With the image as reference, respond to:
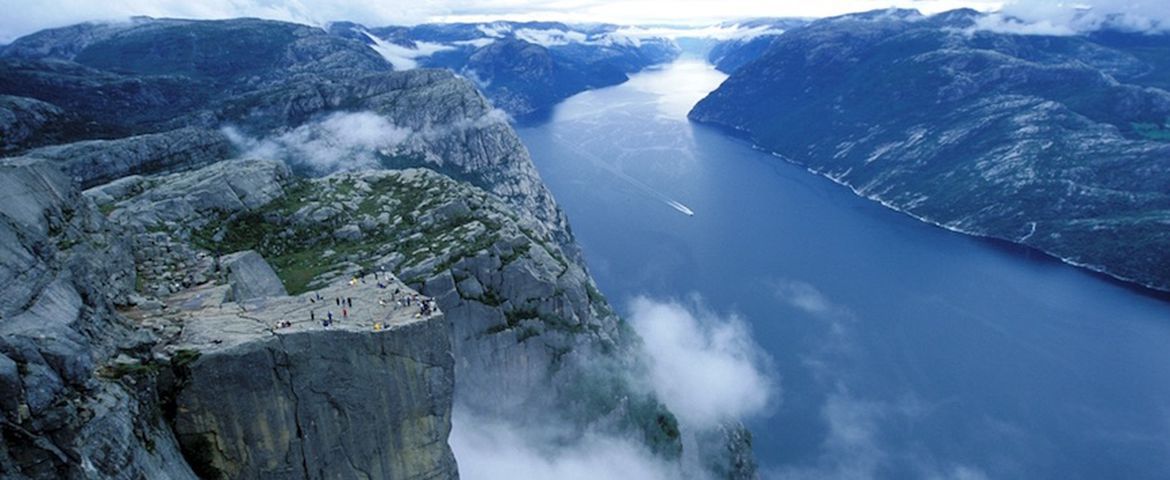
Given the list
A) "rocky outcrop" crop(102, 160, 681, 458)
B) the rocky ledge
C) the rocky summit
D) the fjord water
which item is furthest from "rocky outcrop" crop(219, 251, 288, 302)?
the fjord water

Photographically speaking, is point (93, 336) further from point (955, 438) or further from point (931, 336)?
point (931, 336)

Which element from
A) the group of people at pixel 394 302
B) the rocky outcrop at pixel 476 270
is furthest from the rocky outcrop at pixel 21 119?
the group of people at pixel 394 302

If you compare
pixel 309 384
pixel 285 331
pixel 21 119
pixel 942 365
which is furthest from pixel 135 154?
pixel 942 365

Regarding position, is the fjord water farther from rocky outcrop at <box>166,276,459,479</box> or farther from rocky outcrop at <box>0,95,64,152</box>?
rocky outcrop at <box>0,95,64,152</box>

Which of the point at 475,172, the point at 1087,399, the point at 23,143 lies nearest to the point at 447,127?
the point at 475,172

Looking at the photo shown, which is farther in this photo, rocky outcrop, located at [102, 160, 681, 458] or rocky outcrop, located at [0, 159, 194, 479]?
rocky outcrop, located at [102, 160, 681, 458]

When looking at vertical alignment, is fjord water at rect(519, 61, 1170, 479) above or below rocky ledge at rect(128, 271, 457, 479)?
below

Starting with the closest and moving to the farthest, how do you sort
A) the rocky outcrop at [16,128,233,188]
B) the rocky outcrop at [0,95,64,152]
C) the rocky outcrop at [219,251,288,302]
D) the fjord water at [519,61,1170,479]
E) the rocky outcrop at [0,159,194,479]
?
1. the rocky outcrop at [0,159,194,479]
2. the rocky outcrop at [219,251,288,302]
3. the fjord water at [519,61,1170,479]
4. the rocky outcrop at [16,128,233,188]
5. the rocky outcrop at [0,95,64,152]

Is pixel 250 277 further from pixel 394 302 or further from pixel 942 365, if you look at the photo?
pixel 942 365
